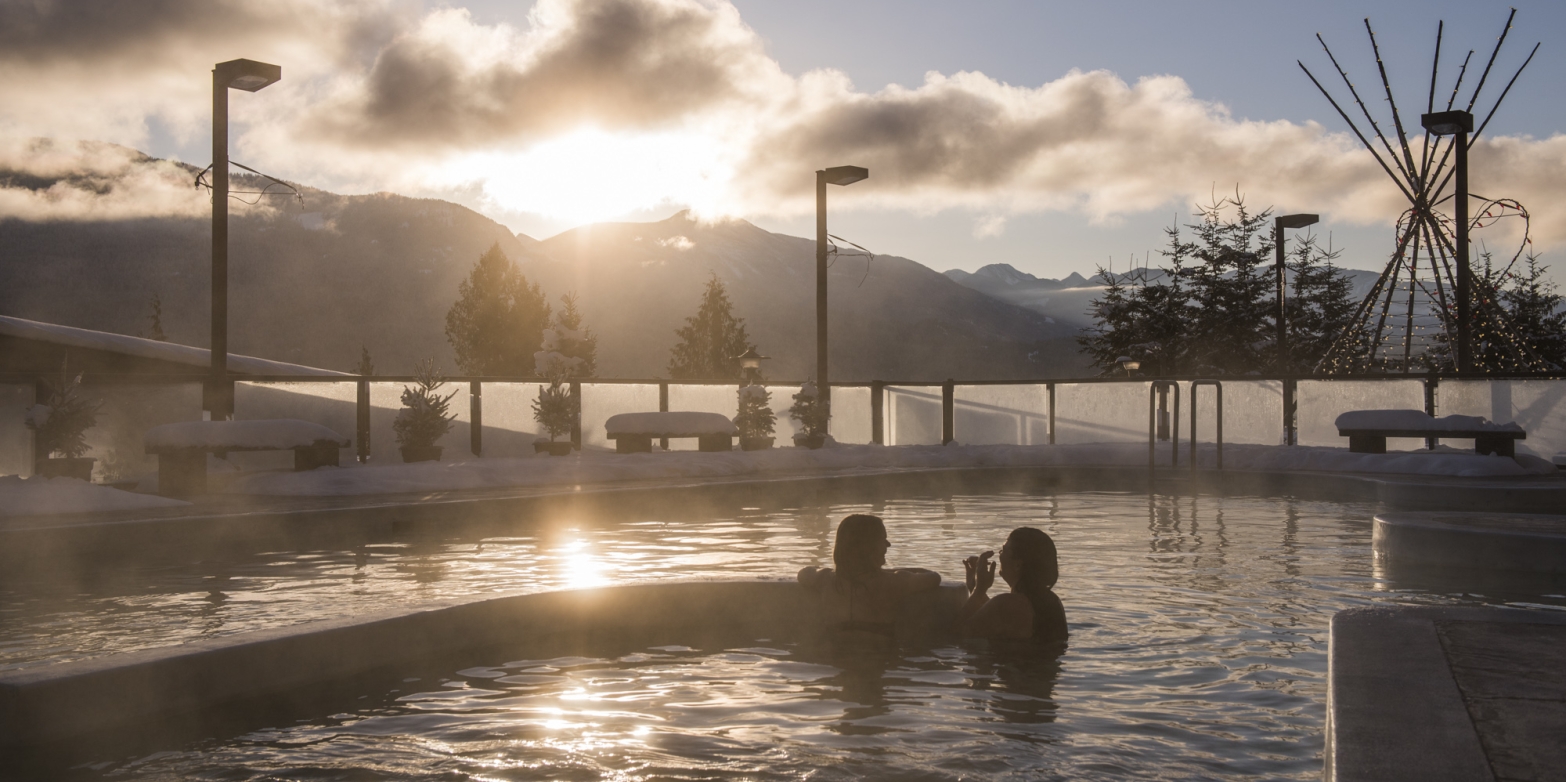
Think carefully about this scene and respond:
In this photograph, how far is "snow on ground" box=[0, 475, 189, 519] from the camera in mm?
10172

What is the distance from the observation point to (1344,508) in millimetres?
13508

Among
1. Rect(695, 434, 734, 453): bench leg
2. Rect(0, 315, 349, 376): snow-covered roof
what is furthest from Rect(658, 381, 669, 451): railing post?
Rect(0, 315, 349, 376): snow-covered roof

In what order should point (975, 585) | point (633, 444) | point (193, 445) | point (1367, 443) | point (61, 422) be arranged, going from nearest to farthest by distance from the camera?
point (975, 585)
point (61, 422)
point (193, 445)
point (1367, 443)
point (633, 444)

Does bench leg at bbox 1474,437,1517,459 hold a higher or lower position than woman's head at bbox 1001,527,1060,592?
higher

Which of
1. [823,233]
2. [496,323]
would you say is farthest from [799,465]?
[496,323]

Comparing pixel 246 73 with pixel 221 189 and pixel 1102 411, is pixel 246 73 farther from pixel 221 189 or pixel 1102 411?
pixel 1102 411

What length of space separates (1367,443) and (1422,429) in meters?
0.80

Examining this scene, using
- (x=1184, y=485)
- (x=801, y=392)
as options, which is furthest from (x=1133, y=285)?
(x=1184, y=485)

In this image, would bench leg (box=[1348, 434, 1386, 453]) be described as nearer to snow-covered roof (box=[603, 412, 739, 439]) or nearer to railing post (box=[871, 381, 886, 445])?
railing post (box=[871, 381, 886, 445])

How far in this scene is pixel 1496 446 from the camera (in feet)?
56.3

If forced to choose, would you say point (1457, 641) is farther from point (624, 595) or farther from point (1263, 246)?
point (1263, 246)

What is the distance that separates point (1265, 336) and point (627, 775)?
4818 centimetres

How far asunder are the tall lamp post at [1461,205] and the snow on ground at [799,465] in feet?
10.3

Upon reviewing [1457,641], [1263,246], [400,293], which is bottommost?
[1457,641]
